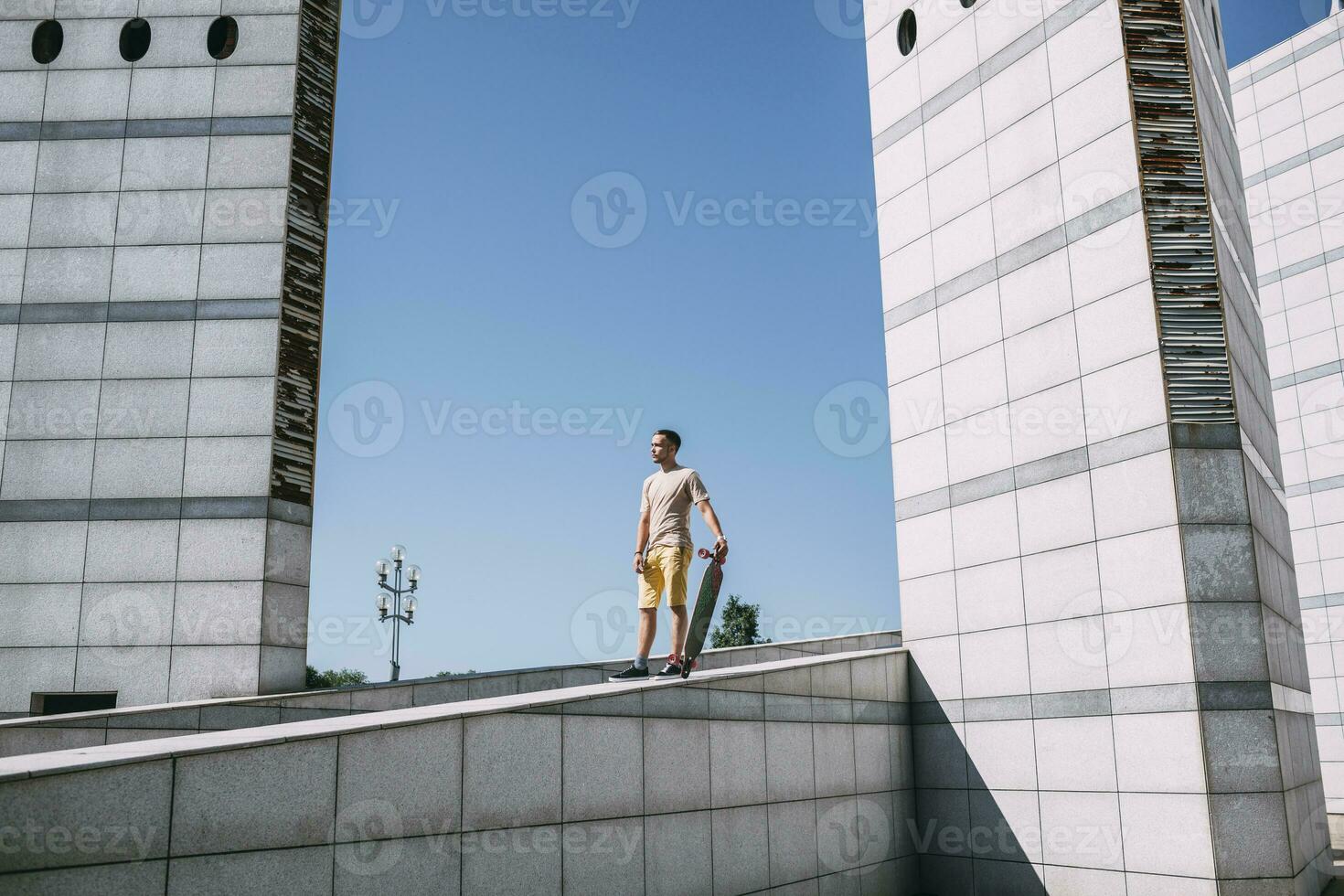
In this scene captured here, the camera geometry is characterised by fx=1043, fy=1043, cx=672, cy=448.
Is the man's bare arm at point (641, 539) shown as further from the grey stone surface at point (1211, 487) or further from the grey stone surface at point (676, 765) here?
the grey stone surface at point (1211, 487)

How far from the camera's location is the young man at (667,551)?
10.5 m

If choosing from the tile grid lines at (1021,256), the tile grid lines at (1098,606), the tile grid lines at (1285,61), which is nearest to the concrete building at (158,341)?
the tile grid lines at (1021,256)

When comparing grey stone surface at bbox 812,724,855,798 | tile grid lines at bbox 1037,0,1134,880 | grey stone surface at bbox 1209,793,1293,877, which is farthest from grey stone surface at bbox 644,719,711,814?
grey stone surface at bbox 1209,793,1293,877

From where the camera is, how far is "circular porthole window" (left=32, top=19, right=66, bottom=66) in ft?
52.6

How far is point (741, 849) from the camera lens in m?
10.3

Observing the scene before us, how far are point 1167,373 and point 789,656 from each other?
9.10 meters

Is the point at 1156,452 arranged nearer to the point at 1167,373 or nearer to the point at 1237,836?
the point at 1167,373

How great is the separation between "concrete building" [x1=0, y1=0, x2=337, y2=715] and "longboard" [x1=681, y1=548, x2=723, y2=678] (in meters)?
6.71

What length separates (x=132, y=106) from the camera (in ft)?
51.6

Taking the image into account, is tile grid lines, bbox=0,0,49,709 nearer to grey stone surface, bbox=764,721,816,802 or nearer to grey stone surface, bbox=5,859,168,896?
grey stone surface, bbox=5,859,168,896

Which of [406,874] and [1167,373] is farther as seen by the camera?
[1167,373]

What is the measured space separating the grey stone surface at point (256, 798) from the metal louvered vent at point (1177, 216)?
390 inches

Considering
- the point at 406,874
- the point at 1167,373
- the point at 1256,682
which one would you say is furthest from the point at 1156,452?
the point at 406,874

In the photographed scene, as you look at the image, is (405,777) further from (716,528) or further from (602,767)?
(716,528)
